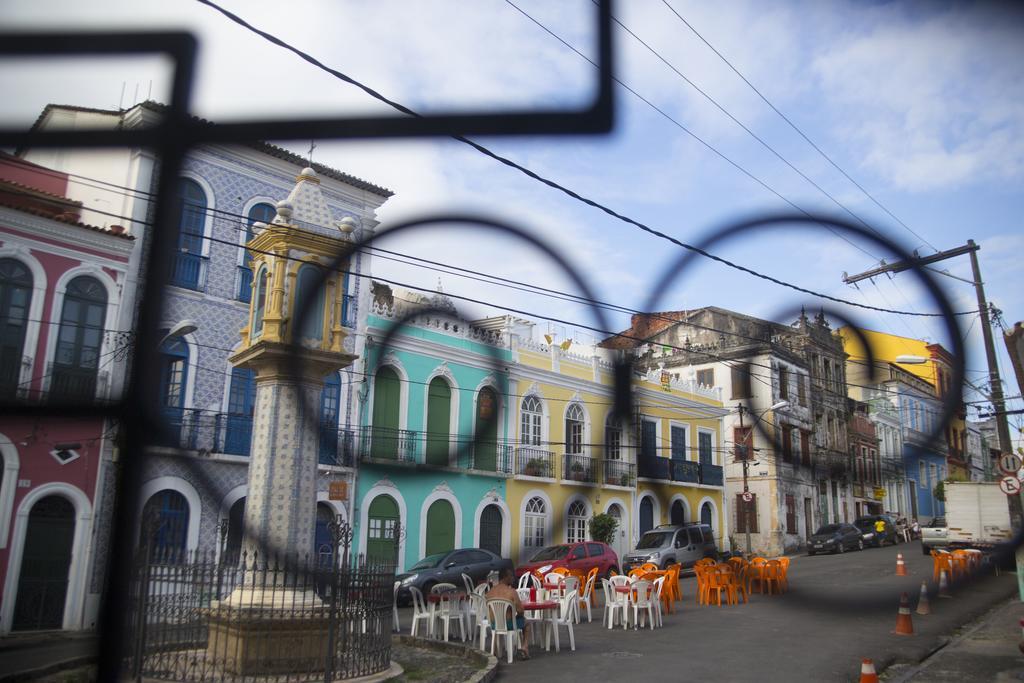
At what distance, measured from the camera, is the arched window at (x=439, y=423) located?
57.1 inches

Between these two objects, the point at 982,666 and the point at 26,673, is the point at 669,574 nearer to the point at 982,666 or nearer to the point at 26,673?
the point at 982,666

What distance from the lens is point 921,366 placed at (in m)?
1.44

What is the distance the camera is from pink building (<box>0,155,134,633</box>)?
9977 millimetres

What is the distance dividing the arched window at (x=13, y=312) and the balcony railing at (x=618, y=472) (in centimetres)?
1001

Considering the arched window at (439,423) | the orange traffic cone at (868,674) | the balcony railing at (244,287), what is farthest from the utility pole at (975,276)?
the balcony railing at (244,287)

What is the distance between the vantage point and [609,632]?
32.3ft

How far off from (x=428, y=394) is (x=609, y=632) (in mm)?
4930

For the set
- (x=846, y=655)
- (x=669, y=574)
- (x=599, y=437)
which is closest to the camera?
(x=599, y=437)

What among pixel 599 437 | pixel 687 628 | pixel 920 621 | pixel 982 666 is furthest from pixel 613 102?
pixel 920 621

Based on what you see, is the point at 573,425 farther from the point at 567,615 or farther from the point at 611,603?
the point at 611,603

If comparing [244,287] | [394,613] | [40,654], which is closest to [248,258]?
[244,287]

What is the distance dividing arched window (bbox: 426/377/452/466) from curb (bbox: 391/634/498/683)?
2.34 m

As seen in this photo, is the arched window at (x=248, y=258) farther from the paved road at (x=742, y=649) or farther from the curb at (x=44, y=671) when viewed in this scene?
the paved road at (x=742, y=649)

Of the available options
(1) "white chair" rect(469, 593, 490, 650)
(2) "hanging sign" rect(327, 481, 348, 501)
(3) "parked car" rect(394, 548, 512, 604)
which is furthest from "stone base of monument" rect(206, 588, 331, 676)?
(2) "hanging sign" rect(327, 481, 348, 501)
